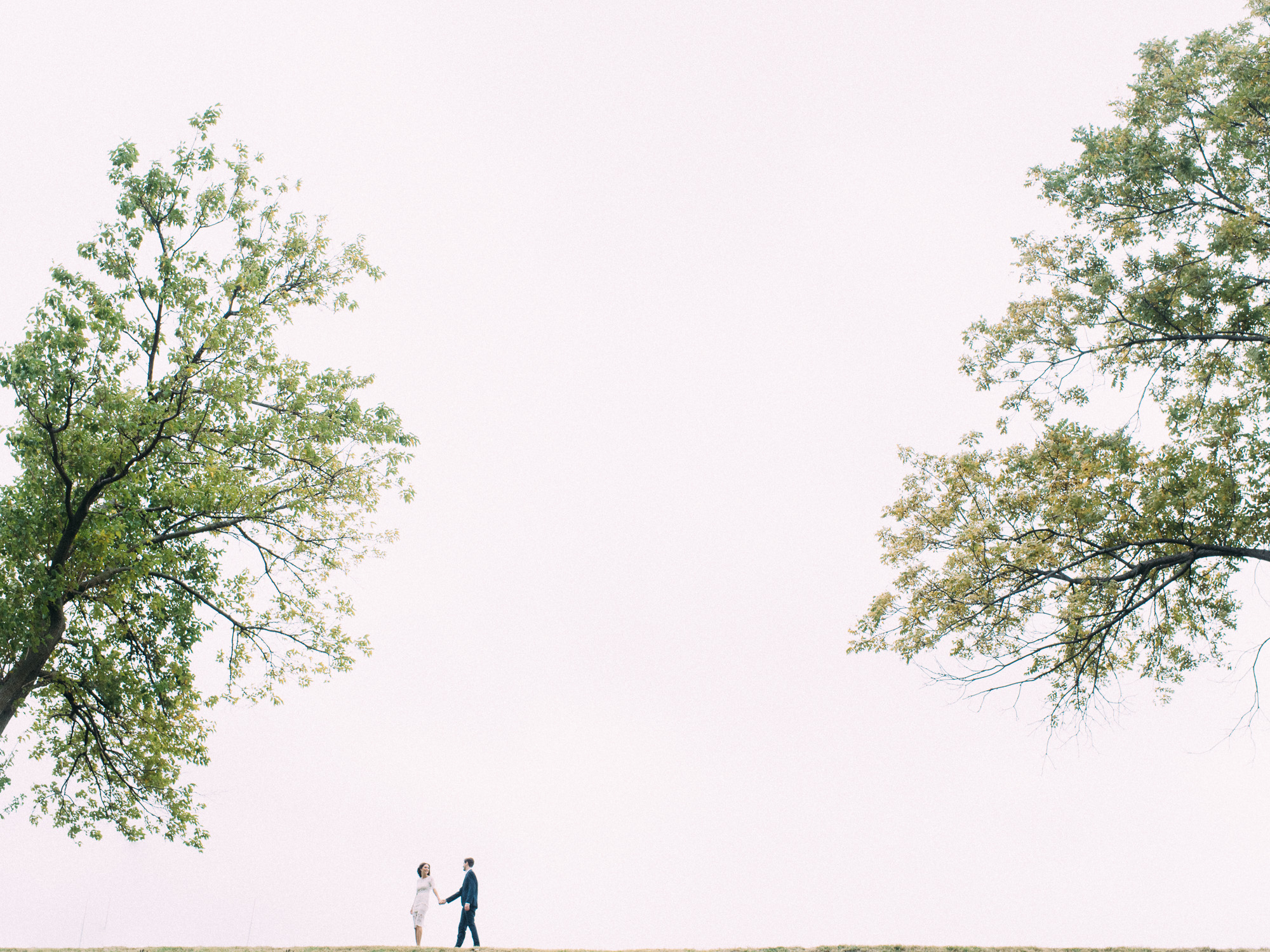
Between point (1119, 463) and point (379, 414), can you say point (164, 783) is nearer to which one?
point (379, 414)

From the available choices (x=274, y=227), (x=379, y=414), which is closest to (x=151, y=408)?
(x=379, y=414)

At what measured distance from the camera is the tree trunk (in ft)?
45.1

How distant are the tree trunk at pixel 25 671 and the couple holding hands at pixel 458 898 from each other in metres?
7.56

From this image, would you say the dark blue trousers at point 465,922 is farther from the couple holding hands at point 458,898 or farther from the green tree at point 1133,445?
the green tree at point 1133,445

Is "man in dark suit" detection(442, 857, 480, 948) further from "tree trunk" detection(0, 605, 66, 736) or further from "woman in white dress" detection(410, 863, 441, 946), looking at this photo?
"tree trunk" detection(0, 605, 66, 736)

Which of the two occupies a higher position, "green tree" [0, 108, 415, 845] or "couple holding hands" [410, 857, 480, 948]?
"green tree" [0, 108, 415, 845]

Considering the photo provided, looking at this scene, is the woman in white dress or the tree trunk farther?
the woman in white dress

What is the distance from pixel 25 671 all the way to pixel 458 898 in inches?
334

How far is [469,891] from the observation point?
1548 centimetres

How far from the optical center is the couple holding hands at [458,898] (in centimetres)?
1545

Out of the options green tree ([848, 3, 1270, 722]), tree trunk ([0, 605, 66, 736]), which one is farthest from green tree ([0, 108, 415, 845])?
green tree ([848, 3, 1270, 722])

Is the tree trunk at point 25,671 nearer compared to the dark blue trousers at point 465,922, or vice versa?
the tree trunk at point 25,671

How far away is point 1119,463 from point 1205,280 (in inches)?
141

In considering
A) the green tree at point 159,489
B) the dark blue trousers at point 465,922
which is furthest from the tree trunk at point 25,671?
the dark blue trousers at point 465,922
